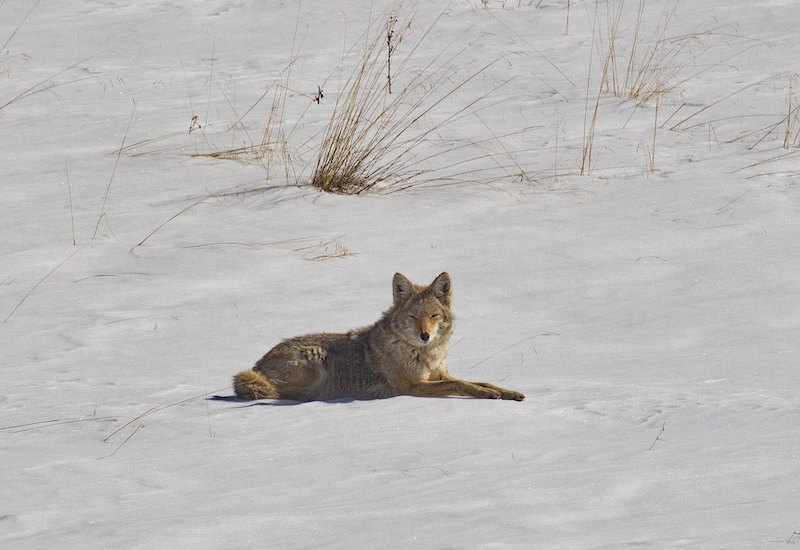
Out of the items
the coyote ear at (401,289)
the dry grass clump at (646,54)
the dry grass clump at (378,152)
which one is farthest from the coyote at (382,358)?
the dry grass clump at (646,54)

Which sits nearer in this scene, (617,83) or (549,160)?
(549,160)

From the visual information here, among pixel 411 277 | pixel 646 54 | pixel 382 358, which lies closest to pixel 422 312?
pixel 382 358

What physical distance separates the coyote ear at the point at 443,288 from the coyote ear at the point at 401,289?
0.41ft

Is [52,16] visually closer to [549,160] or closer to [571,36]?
[571,36]

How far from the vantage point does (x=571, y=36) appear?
13.8 metres

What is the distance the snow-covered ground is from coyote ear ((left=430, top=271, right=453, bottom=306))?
50 cm

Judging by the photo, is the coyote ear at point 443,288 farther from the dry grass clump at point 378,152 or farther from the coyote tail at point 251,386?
the dry grass clump at point 378,152

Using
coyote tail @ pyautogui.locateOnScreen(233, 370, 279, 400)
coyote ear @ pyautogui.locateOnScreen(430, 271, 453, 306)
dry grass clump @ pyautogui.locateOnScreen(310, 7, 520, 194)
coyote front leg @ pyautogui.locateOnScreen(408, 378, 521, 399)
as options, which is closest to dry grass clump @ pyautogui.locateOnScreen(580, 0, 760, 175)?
dry grass clump @ pyautogui.locateOnScreen(310, 7, 520, 194)

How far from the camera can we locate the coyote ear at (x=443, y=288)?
5892 mm

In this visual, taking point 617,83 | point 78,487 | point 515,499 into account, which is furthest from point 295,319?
point 617,83

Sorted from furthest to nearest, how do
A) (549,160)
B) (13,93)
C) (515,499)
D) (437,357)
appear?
(13,93), (549,160), (437,357), (515,499)

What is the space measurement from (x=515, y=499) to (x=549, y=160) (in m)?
7.04

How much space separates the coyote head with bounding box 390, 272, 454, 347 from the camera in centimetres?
572

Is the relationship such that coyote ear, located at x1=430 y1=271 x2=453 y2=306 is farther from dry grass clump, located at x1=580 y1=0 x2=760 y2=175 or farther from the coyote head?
dry grass clump, located at x1=580 y1=0 x2=760 y2=175
